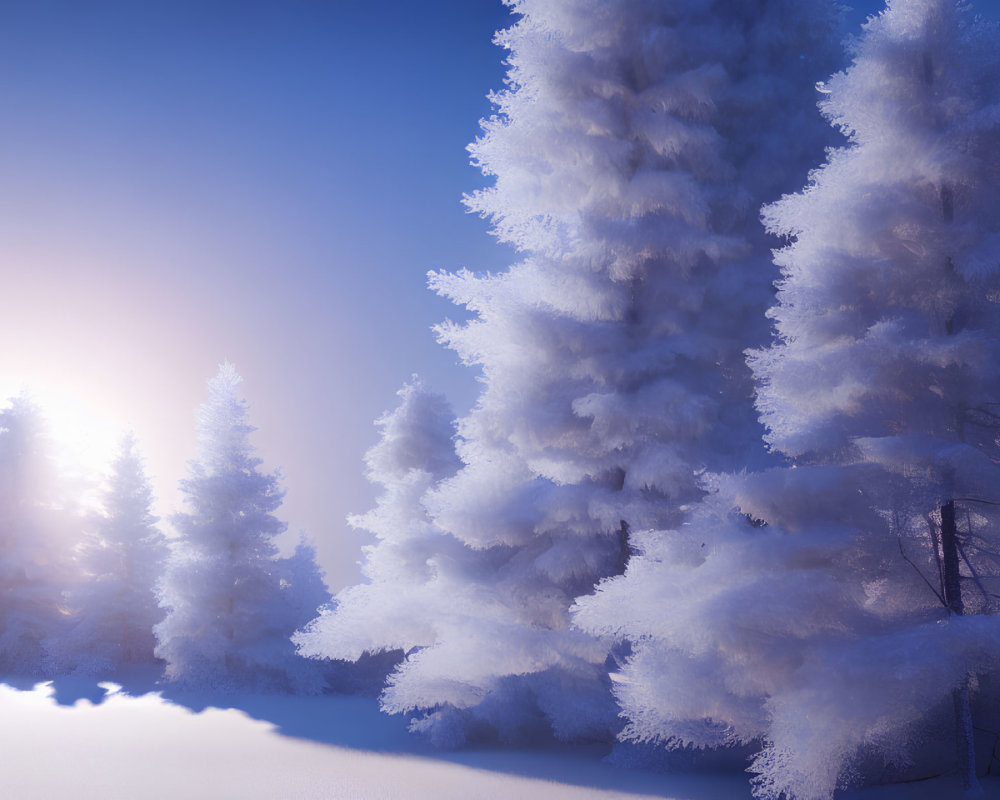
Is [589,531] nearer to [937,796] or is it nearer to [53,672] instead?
[937,796]

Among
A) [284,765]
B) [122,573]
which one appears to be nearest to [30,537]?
[122,573]

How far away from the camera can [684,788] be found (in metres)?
6.76

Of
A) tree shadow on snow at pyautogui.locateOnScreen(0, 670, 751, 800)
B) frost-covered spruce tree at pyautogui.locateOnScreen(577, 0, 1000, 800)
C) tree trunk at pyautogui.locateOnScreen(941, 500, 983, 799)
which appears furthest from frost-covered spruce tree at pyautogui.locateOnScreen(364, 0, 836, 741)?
tree trunk at pyautogui.locateOnScreen(941, 500, 983, 799)

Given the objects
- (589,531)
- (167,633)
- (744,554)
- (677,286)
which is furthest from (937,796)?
(167,633)

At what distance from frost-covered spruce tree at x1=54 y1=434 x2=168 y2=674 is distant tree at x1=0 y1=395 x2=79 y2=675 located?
797 mm

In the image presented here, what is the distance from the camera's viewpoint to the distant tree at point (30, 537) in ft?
61.4

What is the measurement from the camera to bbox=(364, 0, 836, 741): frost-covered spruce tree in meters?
8.19

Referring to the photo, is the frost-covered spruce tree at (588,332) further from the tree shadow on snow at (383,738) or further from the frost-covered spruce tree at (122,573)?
the frost-covered spruce tree at (122,573)

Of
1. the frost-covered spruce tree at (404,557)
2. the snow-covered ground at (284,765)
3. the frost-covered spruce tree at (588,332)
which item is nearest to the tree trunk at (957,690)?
the snow-covered ground at (284,765)

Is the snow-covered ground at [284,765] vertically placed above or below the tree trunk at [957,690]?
below

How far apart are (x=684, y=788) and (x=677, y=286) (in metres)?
5.57

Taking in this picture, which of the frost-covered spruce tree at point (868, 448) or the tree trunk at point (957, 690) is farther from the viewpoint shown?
the tree trunk at point (957, 690)

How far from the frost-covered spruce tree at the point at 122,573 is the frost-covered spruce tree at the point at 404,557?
267 inches

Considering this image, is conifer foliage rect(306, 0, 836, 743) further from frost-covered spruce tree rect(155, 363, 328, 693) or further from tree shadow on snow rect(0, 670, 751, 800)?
frost-covered spruce tree rect(155, 363, 328, 693)
